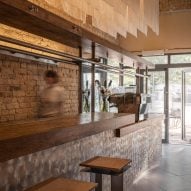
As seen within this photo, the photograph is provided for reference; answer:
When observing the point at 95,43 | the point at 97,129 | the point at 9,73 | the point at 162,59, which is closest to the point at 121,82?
the point at 162,59

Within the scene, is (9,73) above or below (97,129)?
above

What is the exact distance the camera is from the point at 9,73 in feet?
15.9

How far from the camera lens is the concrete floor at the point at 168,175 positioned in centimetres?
470

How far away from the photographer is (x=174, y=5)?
748cm

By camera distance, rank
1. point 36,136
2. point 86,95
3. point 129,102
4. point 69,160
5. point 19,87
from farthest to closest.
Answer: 1. point 86,95
2. point 19,87
3. point 129,102
4. point 69,160
5. point 36,136

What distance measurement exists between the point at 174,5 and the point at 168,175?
4208 mm

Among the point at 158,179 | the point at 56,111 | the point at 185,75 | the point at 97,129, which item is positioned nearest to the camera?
the point at 97,129

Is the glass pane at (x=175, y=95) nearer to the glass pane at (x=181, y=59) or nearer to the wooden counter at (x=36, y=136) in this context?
the glass pane at (x=181, y=59)

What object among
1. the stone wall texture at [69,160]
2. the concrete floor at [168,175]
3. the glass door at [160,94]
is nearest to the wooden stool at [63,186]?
the stone wall texture at [69,160]

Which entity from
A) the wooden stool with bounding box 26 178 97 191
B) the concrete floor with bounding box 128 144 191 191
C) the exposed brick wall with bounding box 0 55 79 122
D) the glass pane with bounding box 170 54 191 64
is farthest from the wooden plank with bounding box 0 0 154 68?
the glass pane with bounding box 170 54 191 64

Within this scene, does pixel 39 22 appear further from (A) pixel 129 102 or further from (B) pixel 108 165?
(A) pixel 129 102

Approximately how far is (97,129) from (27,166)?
83 centimetres

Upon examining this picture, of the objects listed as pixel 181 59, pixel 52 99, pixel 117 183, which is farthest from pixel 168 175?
pixel 181 59

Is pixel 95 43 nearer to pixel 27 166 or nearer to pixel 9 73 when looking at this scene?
pixel 27 166
